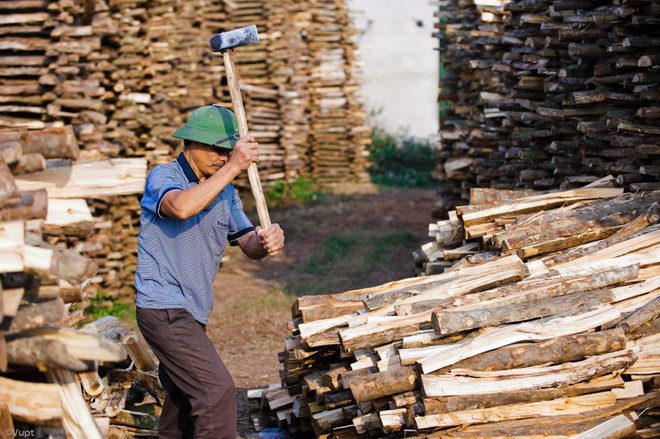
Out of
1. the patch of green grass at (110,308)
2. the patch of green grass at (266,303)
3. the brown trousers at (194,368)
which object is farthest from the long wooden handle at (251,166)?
the patch of green grass at (266,303)

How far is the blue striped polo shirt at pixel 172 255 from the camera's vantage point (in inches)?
222

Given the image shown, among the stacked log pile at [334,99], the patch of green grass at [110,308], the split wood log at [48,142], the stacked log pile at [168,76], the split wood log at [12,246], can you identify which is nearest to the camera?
the split wood log at [12,246]

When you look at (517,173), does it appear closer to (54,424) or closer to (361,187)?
(54,424)

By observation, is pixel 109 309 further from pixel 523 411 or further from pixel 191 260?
pixel 523 411

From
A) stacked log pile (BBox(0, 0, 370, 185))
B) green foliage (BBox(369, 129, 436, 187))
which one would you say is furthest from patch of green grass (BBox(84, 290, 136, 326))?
green foliage (BBox(369, 129, 436, 187))

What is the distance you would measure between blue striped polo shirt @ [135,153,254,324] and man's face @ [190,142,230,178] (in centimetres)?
13

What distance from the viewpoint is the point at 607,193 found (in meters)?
7.93

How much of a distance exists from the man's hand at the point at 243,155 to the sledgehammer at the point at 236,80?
1.51 feet

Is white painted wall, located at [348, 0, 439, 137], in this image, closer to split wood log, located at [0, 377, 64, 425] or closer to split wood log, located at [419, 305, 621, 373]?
split wood log, located at [419, 305, 621, 373]

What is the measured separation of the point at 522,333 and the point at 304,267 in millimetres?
10173

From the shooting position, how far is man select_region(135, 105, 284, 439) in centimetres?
554

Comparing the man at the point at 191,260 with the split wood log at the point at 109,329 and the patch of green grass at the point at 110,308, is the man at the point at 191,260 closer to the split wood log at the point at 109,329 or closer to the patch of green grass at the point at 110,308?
the split wood log at the point at 109,329

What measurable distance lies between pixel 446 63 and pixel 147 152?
16.0 feet

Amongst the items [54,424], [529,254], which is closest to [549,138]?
[529,254]
